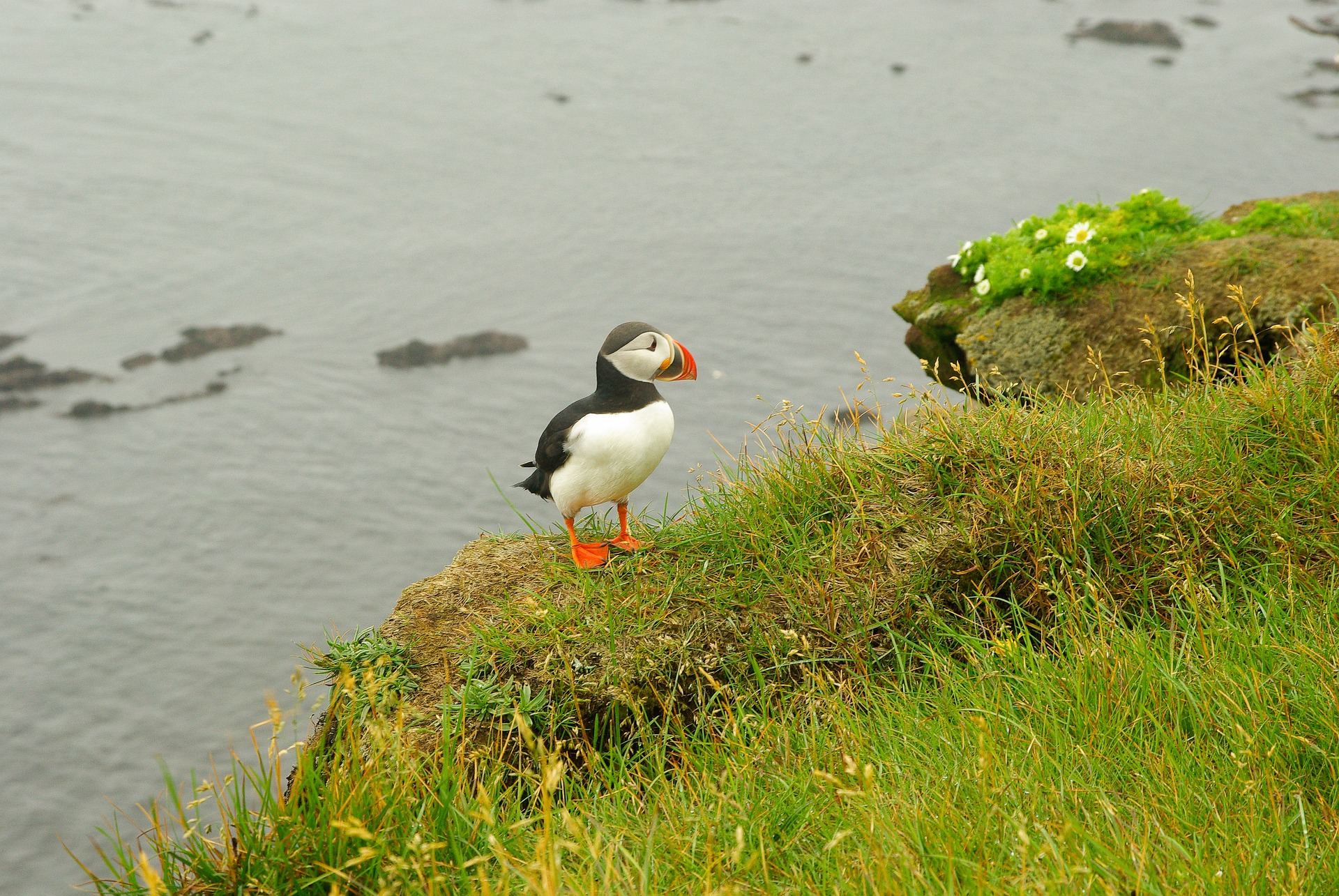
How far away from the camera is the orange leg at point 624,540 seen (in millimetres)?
5516

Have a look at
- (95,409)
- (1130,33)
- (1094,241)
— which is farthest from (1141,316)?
(1130,33)

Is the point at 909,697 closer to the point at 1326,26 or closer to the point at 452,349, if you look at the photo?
the point at 452,349

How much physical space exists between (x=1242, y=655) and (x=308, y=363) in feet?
52.4

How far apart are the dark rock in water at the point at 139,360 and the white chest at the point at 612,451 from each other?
14.6m

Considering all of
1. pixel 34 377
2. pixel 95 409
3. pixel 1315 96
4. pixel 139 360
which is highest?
pixel 1315 96

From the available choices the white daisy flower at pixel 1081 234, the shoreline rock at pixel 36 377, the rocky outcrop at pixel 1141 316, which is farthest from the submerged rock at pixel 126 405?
the white daisy flower at pixel 1081 234

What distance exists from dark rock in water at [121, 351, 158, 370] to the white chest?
48.0ft

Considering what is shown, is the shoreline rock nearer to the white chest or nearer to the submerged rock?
the submerged rock

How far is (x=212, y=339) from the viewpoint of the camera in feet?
59.6

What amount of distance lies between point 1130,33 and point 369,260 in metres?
20.7

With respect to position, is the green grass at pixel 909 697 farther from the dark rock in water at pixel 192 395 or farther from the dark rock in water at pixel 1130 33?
the dark rock in water at pixel 1130 33

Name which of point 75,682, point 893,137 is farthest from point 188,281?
point 893,137

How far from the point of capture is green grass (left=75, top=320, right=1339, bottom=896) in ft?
9.70

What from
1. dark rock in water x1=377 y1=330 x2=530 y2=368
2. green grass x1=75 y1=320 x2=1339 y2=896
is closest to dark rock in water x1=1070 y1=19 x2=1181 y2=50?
dark rock in water x1=377 y1=330 x2=530 y2=368
